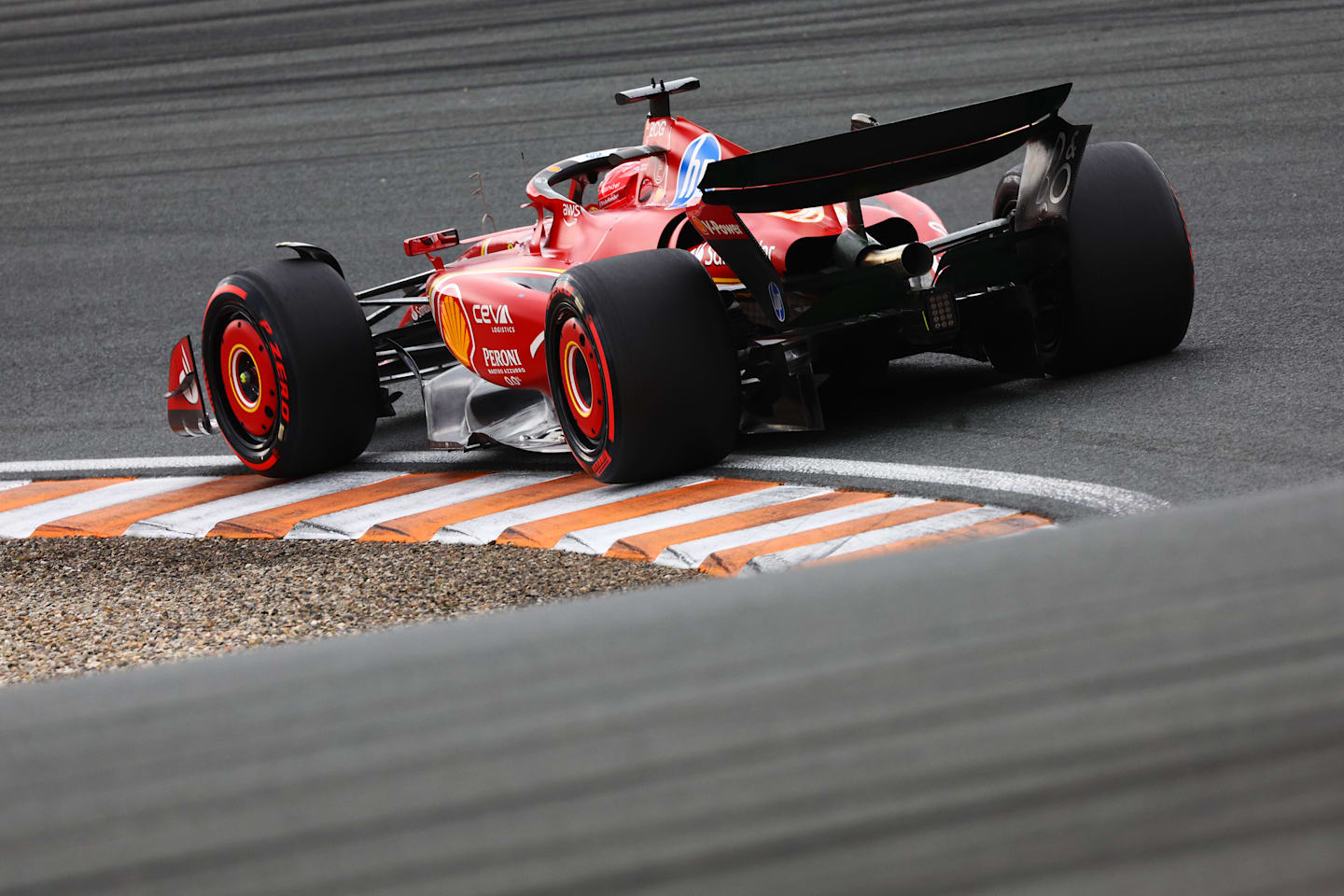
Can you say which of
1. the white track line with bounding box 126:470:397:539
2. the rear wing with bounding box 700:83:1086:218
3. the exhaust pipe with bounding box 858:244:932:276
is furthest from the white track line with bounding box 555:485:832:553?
the white track line with bounding box 126:470:397:539

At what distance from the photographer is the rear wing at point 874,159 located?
4.45 metres

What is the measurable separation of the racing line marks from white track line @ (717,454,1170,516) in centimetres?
14

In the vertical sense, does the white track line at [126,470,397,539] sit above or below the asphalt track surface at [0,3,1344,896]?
below

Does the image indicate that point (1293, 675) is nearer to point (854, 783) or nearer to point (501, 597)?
point (854, 783)

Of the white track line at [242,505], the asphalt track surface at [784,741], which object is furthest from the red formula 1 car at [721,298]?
the asphalt track surface at [784,741]

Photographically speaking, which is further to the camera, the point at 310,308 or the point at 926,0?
the point at 926,0

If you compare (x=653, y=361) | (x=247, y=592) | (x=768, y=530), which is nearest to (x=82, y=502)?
(x=247, y=592)

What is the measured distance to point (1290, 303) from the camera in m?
6.25

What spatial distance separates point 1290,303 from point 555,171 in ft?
10.1

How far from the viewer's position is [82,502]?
19.9 feet

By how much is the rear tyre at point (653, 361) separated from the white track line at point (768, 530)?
0.69 metres

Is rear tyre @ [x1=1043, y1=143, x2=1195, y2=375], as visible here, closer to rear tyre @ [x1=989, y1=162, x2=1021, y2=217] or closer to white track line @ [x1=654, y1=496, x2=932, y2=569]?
rear tyre @ [x1=989, y1=162, x2=1021, y2=217]

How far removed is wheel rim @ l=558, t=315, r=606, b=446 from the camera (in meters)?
4.92

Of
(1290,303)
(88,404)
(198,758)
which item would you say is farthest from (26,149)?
(198,758)
